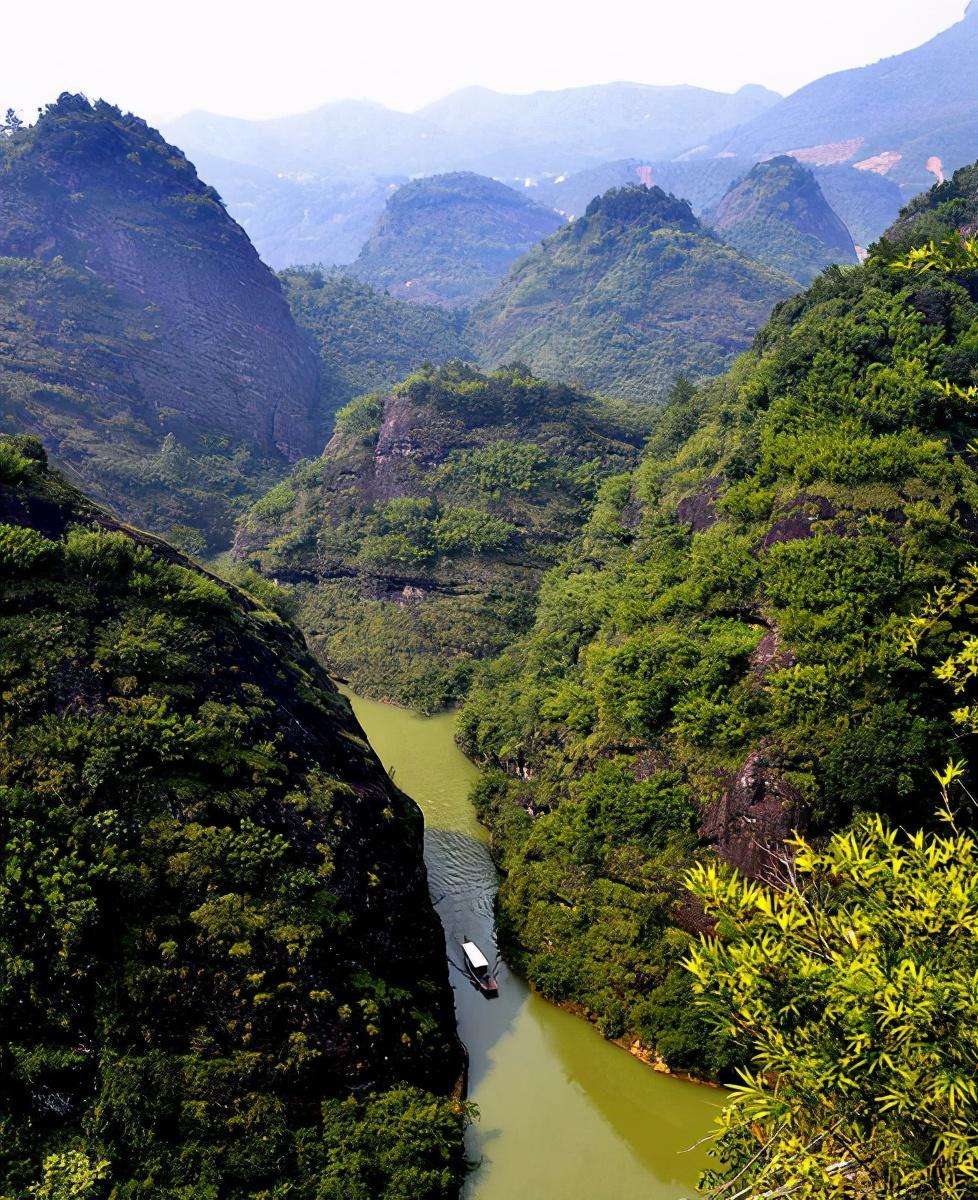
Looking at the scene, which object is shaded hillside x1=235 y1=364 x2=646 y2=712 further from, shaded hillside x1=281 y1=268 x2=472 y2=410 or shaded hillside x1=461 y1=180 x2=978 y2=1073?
shaded hillside x1=281 y1=268 x2=472 y2=410

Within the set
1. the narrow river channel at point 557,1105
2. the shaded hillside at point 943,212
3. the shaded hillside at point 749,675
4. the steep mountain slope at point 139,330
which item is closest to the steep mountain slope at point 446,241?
the steep mountain slope at point 139,330

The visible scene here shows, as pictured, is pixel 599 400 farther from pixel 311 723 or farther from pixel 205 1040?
pixel 205 1040

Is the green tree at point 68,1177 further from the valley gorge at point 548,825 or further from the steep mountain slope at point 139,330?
the steep mountain slope at point 139,330

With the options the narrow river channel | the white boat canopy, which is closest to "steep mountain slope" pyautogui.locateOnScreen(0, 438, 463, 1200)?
the narrow river channel

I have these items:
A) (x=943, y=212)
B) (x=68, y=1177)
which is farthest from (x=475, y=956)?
(x=943, y=212)

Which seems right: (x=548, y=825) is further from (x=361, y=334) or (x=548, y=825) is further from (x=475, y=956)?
(x=361, y=334)

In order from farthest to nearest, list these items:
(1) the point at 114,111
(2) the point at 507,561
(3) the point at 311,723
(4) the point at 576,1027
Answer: (1) the point at 114,111, (2) the point at 507,561, (3) the point at 311,723, (4) the point at 576,1027

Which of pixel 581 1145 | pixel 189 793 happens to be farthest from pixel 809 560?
pixel 189 793
